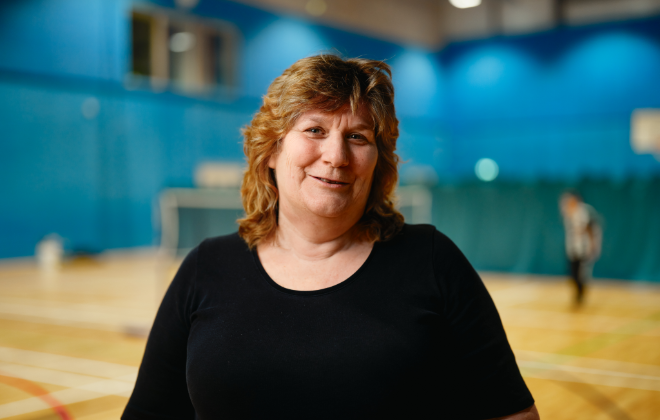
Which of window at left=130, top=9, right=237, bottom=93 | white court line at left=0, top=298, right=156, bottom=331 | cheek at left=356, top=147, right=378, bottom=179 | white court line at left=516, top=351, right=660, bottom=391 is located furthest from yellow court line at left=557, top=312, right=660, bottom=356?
window at left=130, top=9, right=237, bottom=93

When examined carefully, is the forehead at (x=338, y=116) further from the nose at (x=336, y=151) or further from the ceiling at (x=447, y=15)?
the ceiling at (x=447, y=15)

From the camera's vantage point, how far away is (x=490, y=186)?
1113 centimetres

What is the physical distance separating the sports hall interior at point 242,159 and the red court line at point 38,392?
0.03 metres

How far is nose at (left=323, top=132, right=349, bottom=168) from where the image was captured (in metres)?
1.65

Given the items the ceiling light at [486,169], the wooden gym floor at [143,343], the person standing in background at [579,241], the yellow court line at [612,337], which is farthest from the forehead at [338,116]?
the ceiling light at [486,169]

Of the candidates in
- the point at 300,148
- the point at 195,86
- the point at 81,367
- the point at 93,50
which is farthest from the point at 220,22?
the point at 300,148

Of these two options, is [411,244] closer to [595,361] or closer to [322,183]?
[322,183]

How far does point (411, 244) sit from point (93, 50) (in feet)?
44.4

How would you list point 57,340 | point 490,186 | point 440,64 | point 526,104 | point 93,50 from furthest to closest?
point 440,64
point 526,104
point 93,50
point 490,186
point 57,340


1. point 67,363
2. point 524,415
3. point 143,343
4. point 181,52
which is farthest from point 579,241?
point 181,52

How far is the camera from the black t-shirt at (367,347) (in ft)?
5.12

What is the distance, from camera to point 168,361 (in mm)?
1791

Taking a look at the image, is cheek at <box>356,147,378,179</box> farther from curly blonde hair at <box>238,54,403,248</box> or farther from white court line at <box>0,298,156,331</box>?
white court line at <box>0,298,156,331</box>

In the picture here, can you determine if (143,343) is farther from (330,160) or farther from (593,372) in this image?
(330,160)
